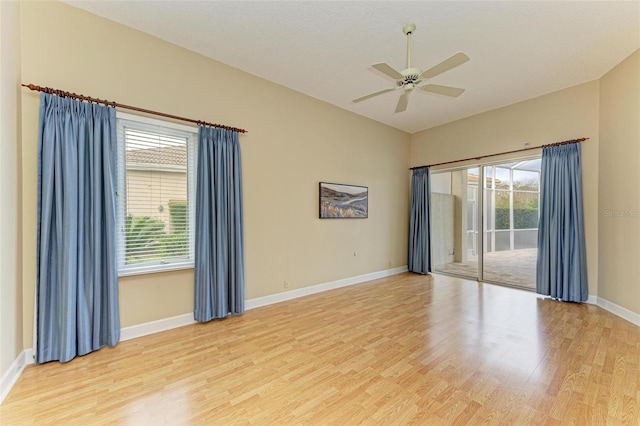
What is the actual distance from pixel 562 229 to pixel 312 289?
4.07 meters

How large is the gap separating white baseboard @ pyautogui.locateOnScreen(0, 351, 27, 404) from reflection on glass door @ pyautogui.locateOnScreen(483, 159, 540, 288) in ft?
21.6

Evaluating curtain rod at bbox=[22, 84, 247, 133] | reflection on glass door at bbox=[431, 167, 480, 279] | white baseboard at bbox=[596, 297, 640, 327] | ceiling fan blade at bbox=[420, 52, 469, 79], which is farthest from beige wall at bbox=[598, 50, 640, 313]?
curtain rod at bbox=[22, 84, 247, 133]

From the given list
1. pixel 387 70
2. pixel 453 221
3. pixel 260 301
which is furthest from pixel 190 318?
pixel 453 221

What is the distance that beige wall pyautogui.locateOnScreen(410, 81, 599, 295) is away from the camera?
405 centimetres

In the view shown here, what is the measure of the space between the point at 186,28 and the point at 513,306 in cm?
558

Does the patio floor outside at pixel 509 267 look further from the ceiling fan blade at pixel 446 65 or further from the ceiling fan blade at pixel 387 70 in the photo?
the ceiling fan blade at pixel 387 70

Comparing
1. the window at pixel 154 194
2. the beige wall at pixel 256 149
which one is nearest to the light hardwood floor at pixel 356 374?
the beige wall at pixel 256 149

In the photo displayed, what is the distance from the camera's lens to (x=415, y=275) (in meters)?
6.02

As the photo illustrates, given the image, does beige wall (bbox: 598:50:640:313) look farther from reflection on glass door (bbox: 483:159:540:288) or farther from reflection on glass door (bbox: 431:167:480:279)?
reflection on glass door (bbox: 431:167:480:279)

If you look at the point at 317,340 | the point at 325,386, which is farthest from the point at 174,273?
the point at 325,386

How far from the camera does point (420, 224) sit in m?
6.09

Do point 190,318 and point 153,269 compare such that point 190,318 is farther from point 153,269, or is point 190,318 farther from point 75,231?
point 75,231

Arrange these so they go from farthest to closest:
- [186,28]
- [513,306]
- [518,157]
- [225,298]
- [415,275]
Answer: [415,275]
[518,157]
[513,306]
[225,298]
[186,28]

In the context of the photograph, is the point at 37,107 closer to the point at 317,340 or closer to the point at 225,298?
the point at 225,298
